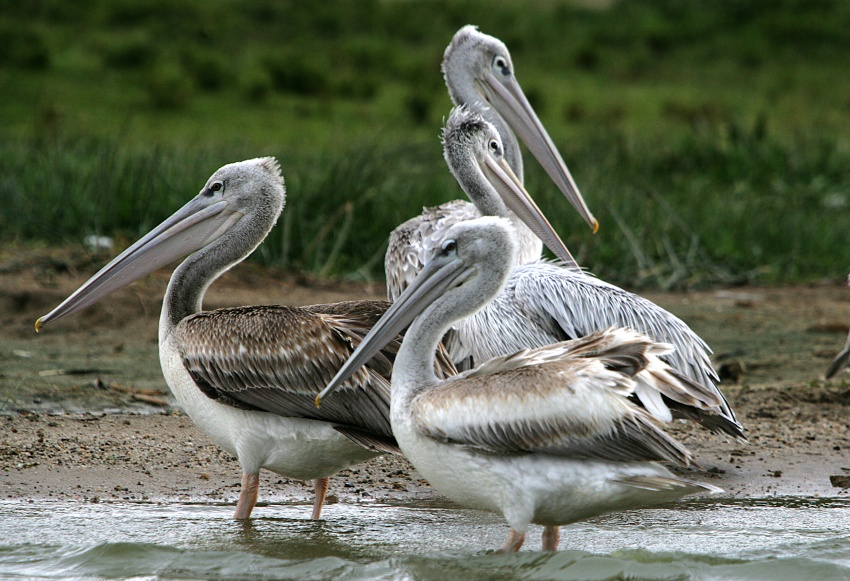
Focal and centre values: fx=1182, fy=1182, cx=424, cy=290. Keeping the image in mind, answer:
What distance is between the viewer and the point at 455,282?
3.94 meters

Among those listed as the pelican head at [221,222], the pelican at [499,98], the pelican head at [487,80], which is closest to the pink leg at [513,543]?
the pelican head at [221,222]

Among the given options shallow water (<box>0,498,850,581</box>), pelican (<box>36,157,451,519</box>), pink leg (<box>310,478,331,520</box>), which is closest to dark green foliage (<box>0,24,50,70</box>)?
pelican (<box>36,157,451,519</box>)

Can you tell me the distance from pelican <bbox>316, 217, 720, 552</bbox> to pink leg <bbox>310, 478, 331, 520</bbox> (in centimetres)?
63

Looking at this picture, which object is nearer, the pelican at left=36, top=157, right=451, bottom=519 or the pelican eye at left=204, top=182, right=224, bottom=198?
the pelican at left=36, top=157, right=451, bottom=519

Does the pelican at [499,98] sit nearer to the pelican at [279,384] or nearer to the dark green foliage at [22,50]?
the pelican at [279,384]

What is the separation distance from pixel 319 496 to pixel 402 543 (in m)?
0.48

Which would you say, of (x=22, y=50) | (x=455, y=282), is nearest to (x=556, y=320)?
(x=455, y=282)

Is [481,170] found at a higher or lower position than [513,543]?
higher

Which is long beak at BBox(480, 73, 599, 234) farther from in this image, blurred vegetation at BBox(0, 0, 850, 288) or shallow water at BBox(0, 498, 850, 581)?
A: shallow water at BBox(0, 498, 850, 581)

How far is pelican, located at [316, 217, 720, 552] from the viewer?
3584mm

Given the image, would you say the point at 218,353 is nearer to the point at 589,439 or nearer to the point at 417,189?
the point at 589,439

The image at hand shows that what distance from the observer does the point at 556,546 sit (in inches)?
156

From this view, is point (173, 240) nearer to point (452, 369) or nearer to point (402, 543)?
point (452, 369)

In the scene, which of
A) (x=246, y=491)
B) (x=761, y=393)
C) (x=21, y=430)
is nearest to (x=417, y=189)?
(x=761, y=393)
